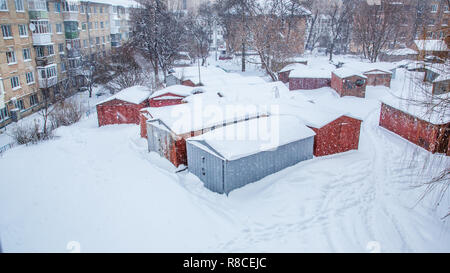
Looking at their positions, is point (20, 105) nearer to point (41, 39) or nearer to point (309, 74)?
point (41, 39)

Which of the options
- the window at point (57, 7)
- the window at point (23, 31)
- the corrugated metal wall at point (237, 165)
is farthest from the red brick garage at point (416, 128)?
the window at point (57, 7)

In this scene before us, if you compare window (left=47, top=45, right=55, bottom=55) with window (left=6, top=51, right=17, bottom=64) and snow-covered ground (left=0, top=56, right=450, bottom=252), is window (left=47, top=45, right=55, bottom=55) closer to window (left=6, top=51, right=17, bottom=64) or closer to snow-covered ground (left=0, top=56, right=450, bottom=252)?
window (left=6, top=51, right=17, bottom=64)

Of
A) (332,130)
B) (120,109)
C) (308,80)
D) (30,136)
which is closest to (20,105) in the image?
(120,109)

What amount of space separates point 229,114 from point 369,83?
18884 mm

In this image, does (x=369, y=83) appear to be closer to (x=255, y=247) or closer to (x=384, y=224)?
(x=384, y=224)

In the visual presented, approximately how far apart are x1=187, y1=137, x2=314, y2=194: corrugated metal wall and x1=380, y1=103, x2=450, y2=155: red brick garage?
18.0 feet

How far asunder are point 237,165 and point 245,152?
487 mm

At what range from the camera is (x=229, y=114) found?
13656 mm

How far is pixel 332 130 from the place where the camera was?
13.0 m

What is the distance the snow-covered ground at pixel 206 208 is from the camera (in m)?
7.46

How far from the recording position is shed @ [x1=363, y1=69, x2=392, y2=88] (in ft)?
87.8

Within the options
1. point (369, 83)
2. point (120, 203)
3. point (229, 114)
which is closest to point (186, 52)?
point (369, 83)

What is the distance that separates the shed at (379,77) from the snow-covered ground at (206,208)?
15.9m

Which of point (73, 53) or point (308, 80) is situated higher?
point (73, 53)
